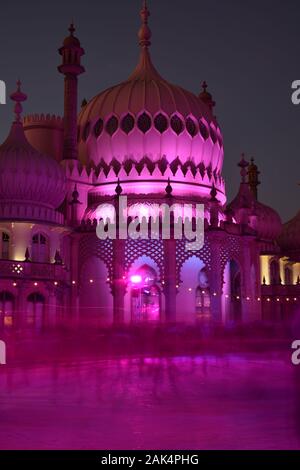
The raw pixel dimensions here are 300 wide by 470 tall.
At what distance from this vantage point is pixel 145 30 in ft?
127

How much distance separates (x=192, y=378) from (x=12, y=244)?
45.2 feet

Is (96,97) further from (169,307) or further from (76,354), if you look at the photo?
(76,354)

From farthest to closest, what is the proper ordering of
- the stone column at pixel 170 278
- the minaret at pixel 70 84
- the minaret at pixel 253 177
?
the minaret at pixel 253 177
the minaret at pixel 70 84
the stone column at pixel 170 278

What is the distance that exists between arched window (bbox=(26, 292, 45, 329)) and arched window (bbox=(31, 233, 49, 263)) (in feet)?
5.85

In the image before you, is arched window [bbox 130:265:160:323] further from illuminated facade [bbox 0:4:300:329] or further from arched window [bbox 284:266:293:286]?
arched window [bbox 284:266:293:286]

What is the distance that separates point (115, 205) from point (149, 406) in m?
19.4

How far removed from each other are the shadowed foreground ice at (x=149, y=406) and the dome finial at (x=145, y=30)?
77.7 ft

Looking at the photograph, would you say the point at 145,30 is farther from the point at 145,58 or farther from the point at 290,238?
the point at 290,238

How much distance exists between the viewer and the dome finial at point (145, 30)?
38.2 metres

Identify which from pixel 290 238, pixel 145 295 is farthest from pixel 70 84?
pixel 290 238

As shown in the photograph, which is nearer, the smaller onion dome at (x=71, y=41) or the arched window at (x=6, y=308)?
the arched window at (x=6, y=308)

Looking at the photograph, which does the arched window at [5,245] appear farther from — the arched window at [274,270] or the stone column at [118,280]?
the arched window at [274,270]

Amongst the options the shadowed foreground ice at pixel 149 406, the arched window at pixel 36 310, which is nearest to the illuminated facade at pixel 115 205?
the arched window at pixel 36 310
